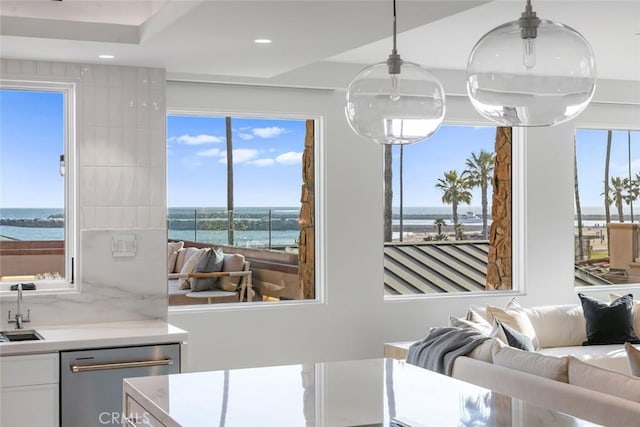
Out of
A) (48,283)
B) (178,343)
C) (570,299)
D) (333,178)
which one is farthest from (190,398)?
(570,299)

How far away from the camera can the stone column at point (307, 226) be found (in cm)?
650

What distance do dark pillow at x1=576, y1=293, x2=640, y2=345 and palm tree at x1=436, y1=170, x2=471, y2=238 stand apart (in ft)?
4.37

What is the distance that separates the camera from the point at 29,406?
4281 mm

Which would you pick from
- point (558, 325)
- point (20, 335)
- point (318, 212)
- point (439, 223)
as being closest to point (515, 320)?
point (558, 325)

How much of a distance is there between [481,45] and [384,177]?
499cm

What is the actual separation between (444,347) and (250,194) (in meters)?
2.27

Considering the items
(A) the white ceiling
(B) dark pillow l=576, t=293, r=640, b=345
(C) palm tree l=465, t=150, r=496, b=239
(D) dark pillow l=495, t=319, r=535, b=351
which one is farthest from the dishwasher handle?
(C) palm tree l=465, t=150, r=496, b=239

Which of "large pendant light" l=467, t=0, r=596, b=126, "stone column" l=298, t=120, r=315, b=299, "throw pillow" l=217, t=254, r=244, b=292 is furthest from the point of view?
"stone column" l=298, t=120, r=315, b=299

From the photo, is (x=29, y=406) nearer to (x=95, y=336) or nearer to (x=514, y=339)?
(x=95, y=336)

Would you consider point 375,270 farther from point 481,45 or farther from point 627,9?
point 481,45

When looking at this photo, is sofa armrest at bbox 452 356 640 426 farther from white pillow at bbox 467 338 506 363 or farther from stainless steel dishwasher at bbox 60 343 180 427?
stainless steel dishwasher at bbox 60 343 180 427

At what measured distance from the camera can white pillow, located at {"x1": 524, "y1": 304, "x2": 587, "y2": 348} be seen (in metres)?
6.34

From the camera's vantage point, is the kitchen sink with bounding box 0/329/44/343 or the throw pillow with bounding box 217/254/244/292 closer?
the kitchen sink with bounding box 0/329/44/343

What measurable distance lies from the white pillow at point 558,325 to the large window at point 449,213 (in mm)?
821
